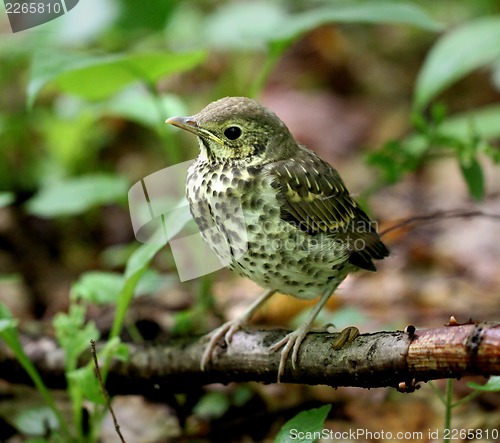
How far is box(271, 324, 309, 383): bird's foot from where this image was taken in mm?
2256

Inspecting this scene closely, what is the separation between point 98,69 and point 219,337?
1.28 m

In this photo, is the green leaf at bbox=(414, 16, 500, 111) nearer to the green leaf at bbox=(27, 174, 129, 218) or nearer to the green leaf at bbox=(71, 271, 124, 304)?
the green leaf at bbox=(27, 174, 129, 218)

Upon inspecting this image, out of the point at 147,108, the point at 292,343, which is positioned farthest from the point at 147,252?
the point at 147,108

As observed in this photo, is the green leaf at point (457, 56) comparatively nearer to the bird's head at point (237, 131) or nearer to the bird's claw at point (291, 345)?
the bird's head at point (237, 131)

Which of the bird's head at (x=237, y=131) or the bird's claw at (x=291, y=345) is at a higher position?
the bird's head at (x=237, y=131)

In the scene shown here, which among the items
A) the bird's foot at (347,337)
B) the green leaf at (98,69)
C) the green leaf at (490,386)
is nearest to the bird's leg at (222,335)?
the bird's foot at (347,337)

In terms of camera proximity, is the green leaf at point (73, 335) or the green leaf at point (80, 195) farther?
the green leaf at point (80, 195)

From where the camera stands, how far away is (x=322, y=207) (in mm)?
2367

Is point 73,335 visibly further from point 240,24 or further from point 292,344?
point 240,24

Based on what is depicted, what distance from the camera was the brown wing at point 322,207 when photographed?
2.25 m

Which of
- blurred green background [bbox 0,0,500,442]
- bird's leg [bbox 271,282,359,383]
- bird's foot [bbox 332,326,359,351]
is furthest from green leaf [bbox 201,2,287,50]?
bird's foot [bbox 332,326,359,351]

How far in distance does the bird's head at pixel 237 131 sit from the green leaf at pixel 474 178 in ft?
2.99

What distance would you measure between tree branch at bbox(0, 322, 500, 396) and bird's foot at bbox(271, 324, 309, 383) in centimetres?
2

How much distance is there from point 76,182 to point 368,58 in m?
4.24
